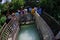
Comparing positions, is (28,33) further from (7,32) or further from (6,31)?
(6,31)

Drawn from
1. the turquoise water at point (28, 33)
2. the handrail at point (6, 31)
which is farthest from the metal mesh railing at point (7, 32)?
the turquoise water at point (28, 33)

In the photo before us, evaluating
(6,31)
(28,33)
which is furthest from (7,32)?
(28,33)

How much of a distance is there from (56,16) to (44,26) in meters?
1.50

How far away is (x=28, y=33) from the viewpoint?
1496cm

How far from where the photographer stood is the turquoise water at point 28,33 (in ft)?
45.5

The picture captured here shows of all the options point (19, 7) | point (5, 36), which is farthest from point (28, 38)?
point (19, 7)

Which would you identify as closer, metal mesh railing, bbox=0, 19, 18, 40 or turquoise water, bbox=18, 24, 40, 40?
metal mesh railing, bbox=0, 19, 18, 40

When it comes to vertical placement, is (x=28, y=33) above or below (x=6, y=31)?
below

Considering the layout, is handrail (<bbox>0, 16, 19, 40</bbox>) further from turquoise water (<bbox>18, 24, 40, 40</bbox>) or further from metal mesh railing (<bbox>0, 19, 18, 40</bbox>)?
turquoise water (<bbox>18, 24, 40, 40</bbox>)

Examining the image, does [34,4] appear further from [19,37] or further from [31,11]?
[19,37]

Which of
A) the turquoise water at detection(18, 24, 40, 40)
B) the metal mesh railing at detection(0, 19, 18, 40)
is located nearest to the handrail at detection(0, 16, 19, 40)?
the metal mesh railing at detection(0, 19, 18, 40)

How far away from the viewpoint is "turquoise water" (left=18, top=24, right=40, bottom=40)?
1388cm

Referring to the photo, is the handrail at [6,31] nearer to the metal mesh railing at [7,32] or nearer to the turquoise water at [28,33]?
the metal mesh railing at [7,32]

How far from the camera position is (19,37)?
14055 millimetres
